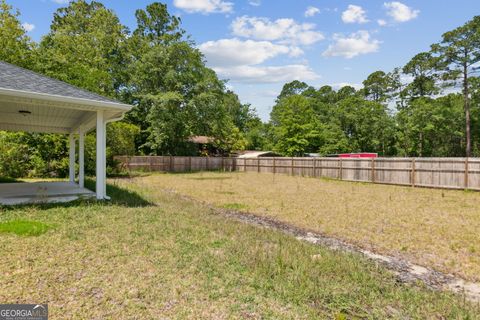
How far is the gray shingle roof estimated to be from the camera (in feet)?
20.4

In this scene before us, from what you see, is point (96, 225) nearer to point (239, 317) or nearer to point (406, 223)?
point (239, 317)

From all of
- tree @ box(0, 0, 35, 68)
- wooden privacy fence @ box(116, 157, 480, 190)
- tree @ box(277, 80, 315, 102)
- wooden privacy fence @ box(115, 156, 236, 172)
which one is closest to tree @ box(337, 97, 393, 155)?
wooden privacy fence @ box(116, 157, 480, 190)

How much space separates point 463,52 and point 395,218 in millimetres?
26850

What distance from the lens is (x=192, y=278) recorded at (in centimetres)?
325

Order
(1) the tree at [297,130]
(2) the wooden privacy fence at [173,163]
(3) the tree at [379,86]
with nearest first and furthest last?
(2) the wooden privacy fence at [173,163]
(1) the tree at [297,130]
(3) the tree at [379,86]

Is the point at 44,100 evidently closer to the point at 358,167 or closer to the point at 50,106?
the point at 50,106

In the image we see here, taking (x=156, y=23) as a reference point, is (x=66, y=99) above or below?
below

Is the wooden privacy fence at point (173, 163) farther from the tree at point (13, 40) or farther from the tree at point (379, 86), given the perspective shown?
the tree at point (379, 86)

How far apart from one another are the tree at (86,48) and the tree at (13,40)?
2.25ft

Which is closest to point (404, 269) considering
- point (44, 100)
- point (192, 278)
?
point (192, 278)

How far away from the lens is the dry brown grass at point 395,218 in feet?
14.9

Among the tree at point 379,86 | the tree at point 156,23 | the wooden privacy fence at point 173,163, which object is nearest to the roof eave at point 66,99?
the wooden privacy fence at point 173,163

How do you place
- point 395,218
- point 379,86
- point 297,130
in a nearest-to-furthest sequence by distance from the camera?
1. point 395,218
2. point 297,130
3. point 379,86

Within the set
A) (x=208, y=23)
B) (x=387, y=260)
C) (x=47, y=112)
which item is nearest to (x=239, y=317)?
(x=387, y=260)
